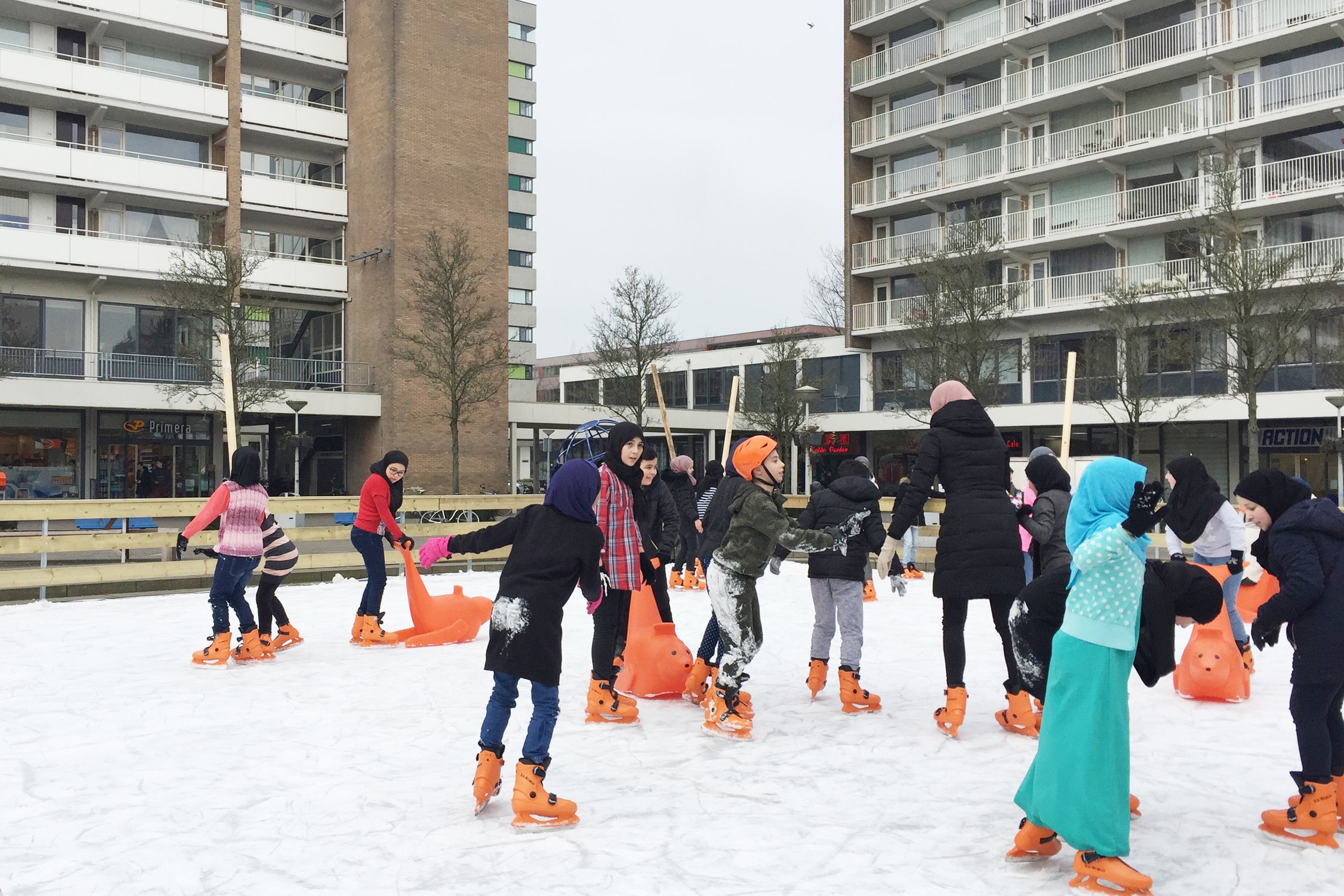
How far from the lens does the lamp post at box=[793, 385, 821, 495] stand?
25.7 metres

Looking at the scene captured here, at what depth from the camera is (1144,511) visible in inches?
143

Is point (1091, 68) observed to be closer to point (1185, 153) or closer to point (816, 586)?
point (1185, 153)

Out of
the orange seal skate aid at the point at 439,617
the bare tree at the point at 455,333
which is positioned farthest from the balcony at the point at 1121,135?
the orange seal skate aid at the point at 439,617

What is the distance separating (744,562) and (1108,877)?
2650 millimetres

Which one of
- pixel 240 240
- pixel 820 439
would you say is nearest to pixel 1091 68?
pixel 820 439

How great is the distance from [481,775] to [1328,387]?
2727 centimetres

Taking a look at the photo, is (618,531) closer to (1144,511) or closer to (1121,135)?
(1144,511)

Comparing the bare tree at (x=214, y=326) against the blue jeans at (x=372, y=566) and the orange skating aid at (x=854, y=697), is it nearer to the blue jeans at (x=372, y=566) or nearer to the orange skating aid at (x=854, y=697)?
the blue jeans at (x=372, y=566)

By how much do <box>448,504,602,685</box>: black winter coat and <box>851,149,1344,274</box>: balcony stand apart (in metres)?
24.2

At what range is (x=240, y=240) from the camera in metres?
32.0

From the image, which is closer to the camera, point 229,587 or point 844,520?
point 844,520

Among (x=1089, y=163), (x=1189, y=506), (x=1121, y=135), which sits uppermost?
(x=1121, y=135)

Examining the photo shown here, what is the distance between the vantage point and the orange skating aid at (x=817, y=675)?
6789 millimetres

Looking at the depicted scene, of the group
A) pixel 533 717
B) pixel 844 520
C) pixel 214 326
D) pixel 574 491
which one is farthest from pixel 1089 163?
pixel 533 717
